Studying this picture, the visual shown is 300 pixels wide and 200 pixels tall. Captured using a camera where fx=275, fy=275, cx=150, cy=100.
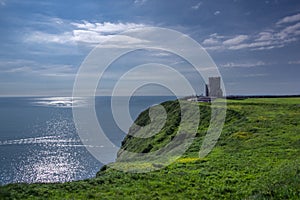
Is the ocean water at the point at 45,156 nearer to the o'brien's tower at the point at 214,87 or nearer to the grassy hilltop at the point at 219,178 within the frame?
the o'brien's tower at the point at 214,87

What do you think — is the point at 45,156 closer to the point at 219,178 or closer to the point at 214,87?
the point at 214,87

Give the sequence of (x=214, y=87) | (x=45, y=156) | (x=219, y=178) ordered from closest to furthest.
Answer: (x=219, y=178), (x=214, y=87), (x=45, y=156)

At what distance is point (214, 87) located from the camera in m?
99.0

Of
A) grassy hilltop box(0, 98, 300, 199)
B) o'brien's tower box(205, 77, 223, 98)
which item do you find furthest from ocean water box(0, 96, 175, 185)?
grassy hilltop box(0, 98, 300, 199)

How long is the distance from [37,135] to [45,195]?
13557 centimetres

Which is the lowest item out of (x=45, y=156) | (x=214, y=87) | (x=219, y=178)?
(x=45, y=156)

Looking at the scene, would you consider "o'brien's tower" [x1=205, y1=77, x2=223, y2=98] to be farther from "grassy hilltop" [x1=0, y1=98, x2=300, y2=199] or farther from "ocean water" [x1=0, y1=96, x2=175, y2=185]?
"grassy hilltop" [x1=0, y1=98, x2=300, y2=199]

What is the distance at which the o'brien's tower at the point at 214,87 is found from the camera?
97.5 metres

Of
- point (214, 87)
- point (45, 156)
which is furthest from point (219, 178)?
point (45, 156)

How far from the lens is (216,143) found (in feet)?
122

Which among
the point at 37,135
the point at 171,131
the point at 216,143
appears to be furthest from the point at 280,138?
the point at 37,135

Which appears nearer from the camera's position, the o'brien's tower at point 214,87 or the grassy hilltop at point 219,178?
the grassy hilltop at point 219,178

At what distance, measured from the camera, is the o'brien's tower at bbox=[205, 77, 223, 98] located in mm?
97500

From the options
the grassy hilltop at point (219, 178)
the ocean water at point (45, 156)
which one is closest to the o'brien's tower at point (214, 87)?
the ocean water at point (45, 156)
